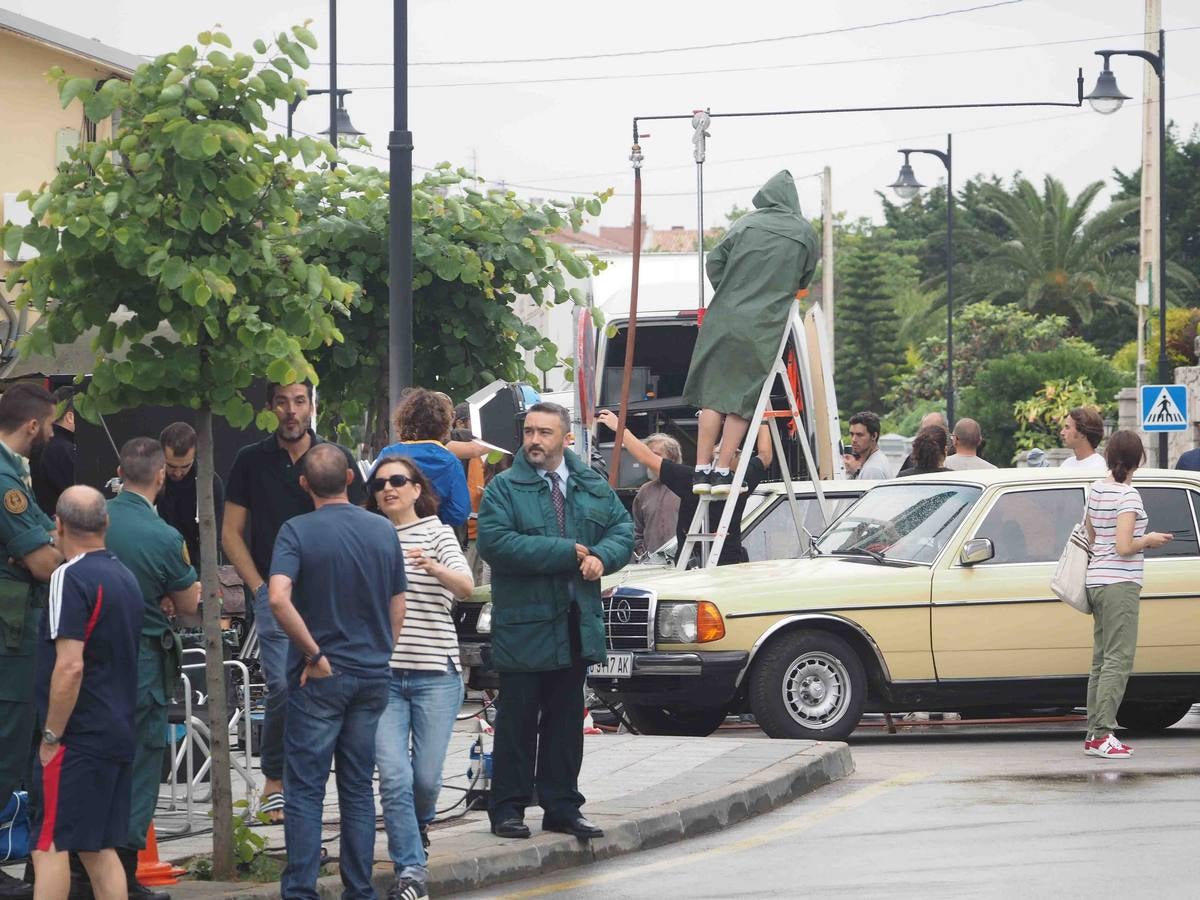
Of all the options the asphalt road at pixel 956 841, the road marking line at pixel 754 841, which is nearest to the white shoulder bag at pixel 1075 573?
the asphalt road at pixel 956 841

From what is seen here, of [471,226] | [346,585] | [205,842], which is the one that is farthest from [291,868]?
[471,226]

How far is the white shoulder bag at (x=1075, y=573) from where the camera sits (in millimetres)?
12328

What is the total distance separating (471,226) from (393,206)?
2.35 metres

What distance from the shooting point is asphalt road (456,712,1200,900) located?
797 cm

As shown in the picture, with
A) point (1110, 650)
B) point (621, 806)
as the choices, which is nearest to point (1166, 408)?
point (1110, 650)

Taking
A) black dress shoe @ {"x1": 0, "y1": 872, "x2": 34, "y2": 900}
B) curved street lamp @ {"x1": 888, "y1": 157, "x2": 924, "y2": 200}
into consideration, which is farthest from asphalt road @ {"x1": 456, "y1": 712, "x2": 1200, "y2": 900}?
curved street lamp @ {"x1": 888, "y1": 157, "x2": 924, "y2": 200}

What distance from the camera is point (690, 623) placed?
12.7 metres

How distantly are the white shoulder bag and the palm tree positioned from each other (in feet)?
189

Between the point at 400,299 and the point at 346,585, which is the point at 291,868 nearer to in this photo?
the point at 346,585

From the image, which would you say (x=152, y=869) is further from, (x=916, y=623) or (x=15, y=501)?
(x=916, y=623)

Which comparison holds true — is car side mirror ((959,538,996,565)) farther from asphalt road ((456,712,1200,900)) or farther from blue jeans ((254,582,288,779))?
blue jeans ((254,582,288,779))

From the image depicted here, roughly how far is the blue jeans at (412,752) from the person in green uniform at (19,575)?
131cm

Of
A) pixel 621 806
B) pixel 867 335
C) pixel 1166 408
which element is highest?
pixel 867 335

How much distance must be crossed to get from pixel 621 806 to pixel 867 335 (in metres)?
76.4
